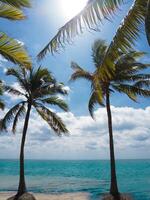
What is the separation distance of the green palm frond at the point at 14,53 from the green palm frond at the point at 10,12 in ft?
2.18

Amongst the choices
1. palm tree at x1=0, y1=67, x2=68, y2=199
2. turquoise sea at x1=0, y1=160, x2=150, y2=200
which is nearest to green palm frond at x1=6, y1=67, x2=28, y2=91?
palm tree at x1=0, y1=67, x2=68, y2=199

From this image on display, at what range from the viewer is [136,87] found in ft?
74.1

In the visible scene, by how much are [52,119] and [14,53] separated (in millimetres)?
15372

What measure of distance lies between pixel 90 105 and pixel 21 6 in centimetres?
1567

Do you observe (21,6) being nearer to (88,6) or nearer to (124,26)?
(88,6)

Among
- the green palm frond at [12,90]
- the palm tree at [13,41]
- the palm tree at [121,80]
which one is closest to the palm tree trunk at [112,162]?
the palm tree at [121,80]

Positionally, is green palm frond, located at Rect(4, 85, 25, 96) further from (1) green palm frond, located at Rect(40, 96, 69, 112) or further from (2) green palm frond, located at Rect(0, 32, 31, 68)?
(2) green palm frond, located at Rect(0, 32, 31, 68)

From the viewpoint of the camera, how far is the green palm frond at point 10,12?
9.34 meters

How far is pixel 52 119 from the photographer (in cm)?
2455

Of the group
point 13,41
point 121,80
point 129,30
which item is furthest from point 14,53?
point 121,80

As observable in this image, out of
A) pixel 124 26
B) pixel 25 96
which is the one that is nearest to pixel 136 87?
pixel 25 96

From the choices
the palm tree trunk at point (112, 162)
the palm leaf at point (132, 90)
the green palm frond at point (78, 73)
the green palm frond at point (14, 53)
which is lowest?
the palm tree trunk at point (112, 162)

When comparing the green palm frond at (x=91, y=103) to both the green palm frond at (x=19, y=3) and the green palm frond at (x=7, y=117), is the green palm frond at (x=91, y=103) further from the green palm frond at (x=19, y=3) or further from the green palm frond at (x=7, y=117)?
the green palm frond at (x=19, y=3)

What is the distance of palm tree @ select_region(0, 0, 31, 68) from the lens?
9195 mm
